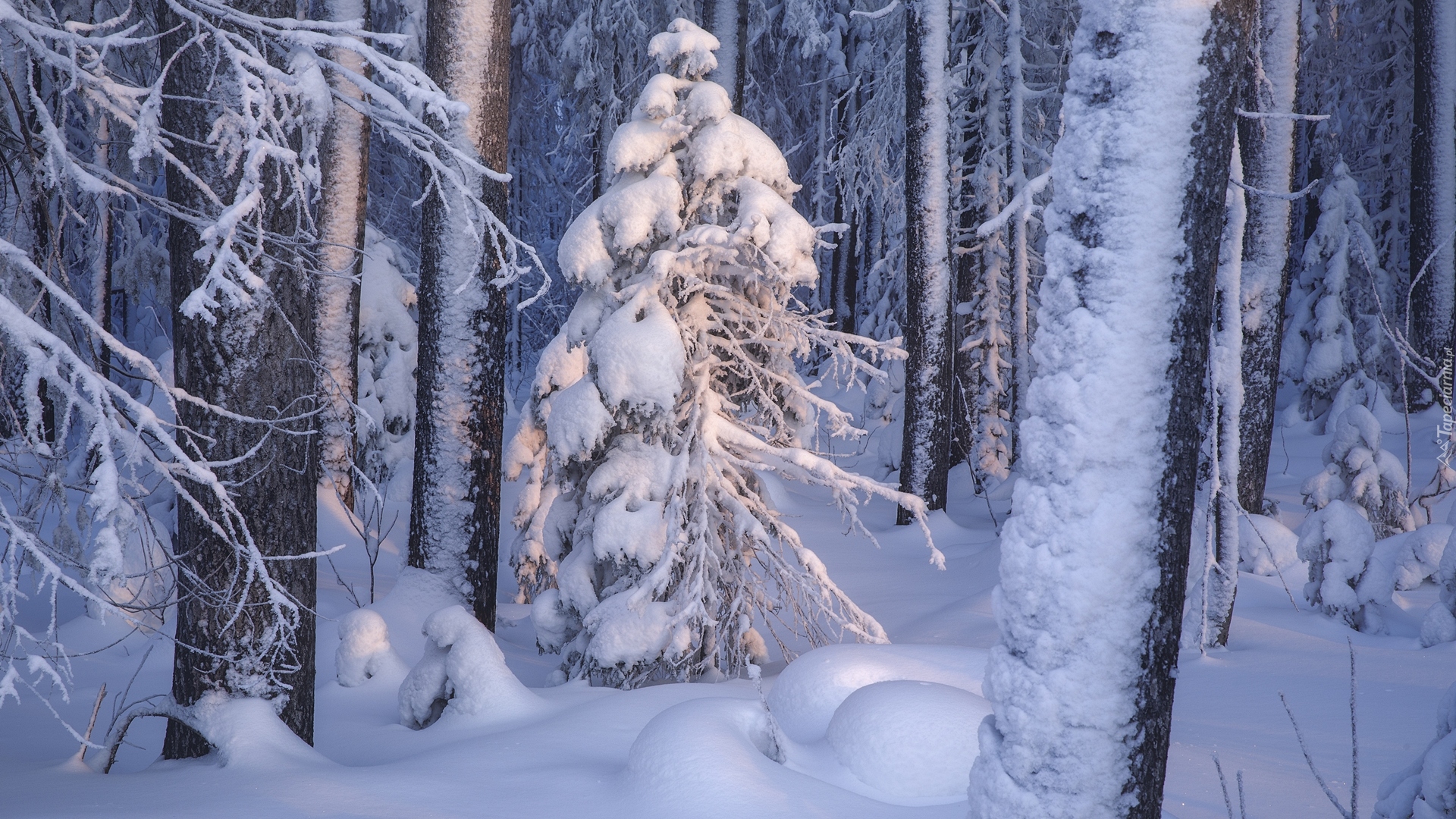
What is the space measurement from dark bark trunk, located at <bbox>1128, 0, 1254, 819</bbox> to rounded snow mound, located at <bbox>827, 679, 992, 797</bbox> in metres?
1.40

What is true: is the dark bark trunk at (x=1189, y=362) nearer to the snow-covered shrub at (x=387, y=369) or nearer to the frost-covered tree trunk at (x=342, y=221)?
the frost-covered tree trunk at (x=342, y=221)

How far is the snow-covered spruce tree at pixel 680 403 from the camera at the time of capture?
5.82 m

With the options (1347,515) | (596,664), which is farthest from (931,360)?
(596,664)

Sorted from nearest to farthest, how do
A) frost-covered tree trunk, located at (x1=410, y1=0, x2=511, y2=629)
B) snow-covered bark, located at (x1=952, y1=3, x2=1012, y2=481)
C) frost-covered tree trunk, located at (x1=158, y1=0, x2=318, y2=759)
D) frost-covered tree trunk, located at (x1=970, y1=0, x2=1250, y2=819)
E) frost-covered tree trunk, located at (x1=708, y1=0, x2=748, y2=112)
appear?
frost-covered tree trunk, located at (x1=970, y1=0, x2=1250, y2=819), frost-covered tree trunk, located at (x1=158, y1=0, x2=318, y2=759), frost-covered tree trunk, located at (x1=410, y1=0, x2=511, y2=629), frost-covered tree trunk, located at (x1=708, y1=0, x2=748, y2=112), snow-covered bark, located at (x1=952, y1=3, x2=1012, y2=481)

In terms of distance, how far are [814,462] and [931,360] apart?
4.71m

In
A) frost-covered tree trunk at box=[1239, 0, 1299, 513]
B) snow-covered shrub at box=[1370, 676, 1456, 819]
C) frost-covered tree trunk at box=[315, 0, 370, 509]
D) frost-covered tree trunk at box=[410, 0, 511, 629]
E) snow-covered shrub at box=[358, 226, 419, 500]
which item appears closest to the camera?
snow-covered shrub at box=[1370, 676, 1456, 819]

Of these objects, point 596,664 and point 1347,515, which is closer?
point 596,664

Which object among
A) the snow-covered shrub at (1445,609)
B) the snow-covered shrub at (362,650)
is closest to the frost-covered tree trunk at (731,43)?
the snow-covered shrub at (362,650)

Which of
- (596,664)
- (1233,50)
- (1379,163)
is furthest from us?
(1379,163)

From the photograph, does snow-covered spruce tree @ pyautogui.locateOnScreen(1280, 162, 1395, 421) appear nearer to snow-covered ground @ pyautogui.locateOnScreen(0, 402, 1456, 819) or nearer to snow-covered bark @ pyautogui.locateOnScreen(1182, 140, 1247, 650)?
snow-covered ground @ pyautogui.locateOnScreen(0, 402, 1456, 819)

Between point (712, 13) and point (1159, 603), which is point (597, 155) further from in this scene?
point (1159, 603)

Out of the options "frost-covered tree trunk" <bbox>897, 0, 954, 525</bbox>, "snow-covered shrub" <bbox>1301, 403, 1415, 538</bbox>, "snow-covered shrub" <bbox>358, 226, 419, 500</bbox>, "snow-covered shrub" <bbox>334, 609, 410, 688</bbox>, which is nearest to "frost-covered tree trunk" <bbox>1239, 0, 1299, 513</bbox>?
"snow-covered shrub" <bbox>1301, 403, 1415, 538</bbox>

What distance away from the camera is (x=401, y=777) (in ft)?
13.4

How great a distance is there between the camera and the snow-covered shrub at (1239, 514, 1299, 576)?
8.16 metres
